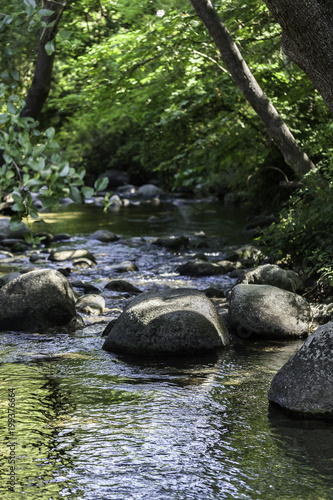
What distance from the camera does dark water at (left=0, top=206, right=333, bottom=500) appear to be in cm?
423

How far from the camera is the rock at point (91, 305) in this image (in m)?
9.34

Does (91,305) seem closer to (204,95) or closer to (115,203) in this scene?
(204,95)

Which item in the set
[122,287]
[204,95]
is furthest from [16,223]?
[204,95]

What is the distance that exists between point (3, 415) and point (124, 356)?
2.01 metres

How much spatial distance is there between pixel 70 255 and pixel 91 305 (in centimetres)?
513

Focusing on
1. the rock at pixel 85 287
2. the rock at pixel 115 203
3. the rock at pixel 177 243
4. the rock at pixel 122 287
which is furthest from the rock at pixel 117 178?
the rock at pixel 122 287

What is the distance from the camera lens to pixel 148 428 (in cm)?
518

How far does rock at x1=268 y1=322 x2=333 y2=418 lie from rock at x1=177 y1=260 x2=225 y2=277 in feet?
21.4

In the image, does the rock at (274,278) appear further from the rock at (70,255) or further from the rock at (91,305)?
the rock at (70,255)

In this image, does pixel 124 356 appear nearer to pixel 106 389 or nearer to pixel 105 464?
pixel 106 389

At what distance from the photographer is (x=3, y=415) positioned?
548 centimetres

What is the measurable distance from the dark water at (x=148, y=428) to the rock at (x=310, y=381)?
0.14 meters

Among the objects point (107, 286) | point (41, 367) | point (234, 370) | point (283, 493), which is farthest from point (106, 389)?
point (107, 286)

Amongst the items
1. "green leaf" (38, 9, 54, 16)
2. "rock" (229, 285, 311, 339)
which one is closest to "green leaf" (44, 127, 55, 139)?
"green leaf" (38, 9, 54, 16)
